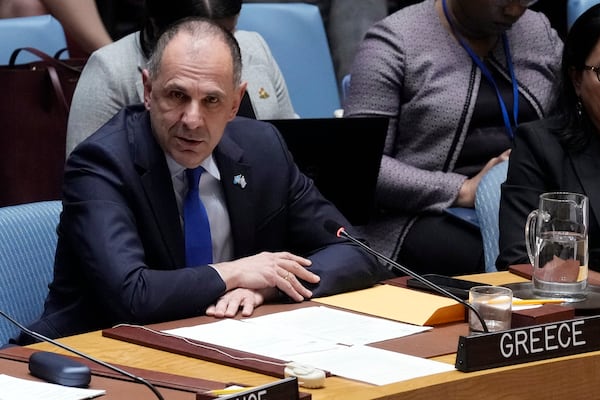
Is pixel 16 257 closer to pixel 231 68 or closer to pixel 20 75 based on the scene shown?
pixel 231 68

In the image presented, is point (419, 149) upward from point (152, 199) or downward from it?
downward

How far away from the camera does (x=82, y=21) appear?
462 cm

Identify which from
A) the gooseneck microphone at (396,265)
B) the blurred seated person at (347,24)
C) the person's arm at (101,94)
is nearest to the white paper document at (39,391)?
the gooseneck microphone at (396,265)

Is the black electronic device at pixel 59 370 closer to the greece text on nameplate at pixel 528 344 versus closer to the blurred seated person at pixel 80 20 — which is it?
the greece text on nameplate at pixel 528 344

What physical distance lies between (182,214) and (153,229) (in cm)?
11

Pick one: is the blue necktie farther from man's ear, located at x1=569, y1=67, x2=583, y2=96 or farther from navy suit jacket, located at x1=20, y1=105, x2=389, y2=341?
man's ear, located at x1=569, y1=67, x2=583, y2=96

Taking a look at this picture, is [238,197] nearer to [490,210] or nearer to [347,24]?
[490,210]

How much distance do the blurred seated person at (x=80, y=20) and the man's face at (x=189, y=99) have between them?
1788 millimetres

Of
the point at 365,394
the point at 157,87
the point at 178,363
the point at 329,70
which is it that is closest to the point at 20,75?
the point at 157,87

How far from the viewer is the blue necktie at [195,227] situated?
2.86m

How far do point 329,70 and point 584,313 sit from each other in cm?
271

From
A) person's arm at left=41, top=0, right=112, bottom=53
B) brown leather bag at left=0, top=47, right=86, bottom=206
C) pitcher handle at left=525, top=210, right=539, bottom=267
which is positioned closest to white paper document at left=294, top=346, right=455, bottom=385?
pitcher handle at left=525, top=210, right=539, bottom=267

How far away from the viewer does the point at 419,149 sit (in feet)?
13.7

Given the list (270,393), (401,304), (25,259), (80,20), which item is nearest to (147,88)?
(25,259)
